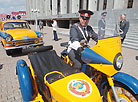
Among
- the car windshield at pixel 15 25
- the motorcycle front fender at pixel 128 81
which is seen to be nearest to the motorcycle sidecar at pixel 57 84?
the motorcycle front fender at pixel 128 81

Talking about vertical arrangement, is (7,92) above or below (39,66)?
below

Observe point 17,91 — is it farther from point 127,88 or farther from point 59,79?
point 127,88

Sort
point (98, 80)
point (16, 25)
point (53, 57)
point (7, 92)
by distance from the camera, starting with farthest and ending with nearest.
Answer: point (16, 25) < point (7, 92) < point (53, 57) < point (98, 80)

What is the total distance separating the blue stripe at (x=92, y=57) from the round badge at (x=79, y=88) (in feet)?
1.17

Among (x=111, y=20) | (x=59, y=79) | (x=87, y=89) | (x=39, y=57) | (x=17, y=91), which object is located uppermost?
(x=111, y=20)

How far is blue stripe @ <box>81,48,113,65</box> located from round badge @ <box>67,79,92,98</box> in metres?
0.36

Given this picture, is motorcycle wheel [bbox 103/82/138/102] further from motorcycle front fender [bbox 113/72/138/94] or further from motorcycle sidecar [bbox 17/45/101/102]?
motorcycle sidecar [bbox 17/45/101/102]

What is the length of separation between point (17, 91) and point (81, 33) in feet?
7.68

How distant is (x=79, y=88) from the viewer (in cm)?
152

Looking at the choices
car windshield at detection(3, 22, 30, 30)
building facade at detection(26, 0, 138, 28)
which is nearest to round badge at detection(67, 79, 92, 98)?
car windshield at detection(3, 22, 30, 30)

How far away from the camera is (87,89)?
5.05ft

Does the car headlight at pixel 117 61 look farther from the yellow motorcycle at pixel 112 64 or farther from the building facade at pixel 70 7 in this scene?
the building facade at pixel 70 7

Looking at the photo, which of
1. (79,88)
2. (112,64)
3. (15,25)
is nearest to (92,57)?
(112,64)

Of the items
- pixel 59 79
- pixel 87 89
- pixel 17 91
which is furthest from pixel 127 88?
pixel 17 91
